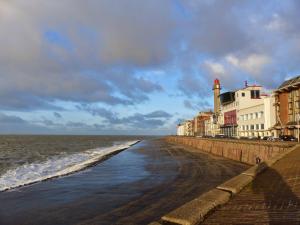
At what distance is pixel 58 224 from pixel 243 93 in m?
75.9

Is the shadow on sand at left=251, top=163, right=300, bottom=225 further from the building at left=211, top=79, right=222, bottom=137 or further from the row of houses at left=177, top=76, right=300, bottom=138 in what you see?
the building at left=211, top=79, right=222, bottom=137

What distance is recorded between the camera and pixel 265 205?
9633 millimetres

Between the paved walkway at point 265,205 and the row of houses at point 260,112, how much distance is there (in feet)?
123

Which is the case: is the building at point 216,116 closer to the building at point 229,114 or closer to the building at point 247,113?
the building at point 229,114

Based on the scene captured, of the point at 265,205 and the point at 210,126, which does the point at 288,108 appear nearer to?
the point at 265,205

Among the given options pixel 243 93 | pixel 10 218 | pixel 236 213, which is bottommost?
pixel 10 218

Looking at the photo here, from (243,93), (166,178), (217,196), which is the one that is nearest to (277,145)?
(166,178)

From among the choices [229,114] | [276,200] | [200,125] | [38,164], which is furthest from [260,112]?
[200,125]

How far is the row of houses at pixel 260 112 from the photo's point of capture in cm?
5247

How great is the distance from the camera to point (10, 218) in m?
15.7

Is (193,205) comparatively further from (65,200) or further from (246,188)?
(65,200)

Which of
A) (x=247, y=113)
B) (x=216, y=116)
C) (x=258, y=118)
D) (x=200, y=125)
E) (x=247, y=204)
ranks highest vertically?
(x=216, y=116)

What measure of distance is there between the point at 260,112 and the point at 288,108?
1293cm

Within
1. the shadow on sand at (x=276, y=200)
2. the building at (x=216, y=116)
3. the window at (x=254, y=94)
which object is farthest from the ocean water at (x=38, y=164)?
the building at (x=216, y=116)
